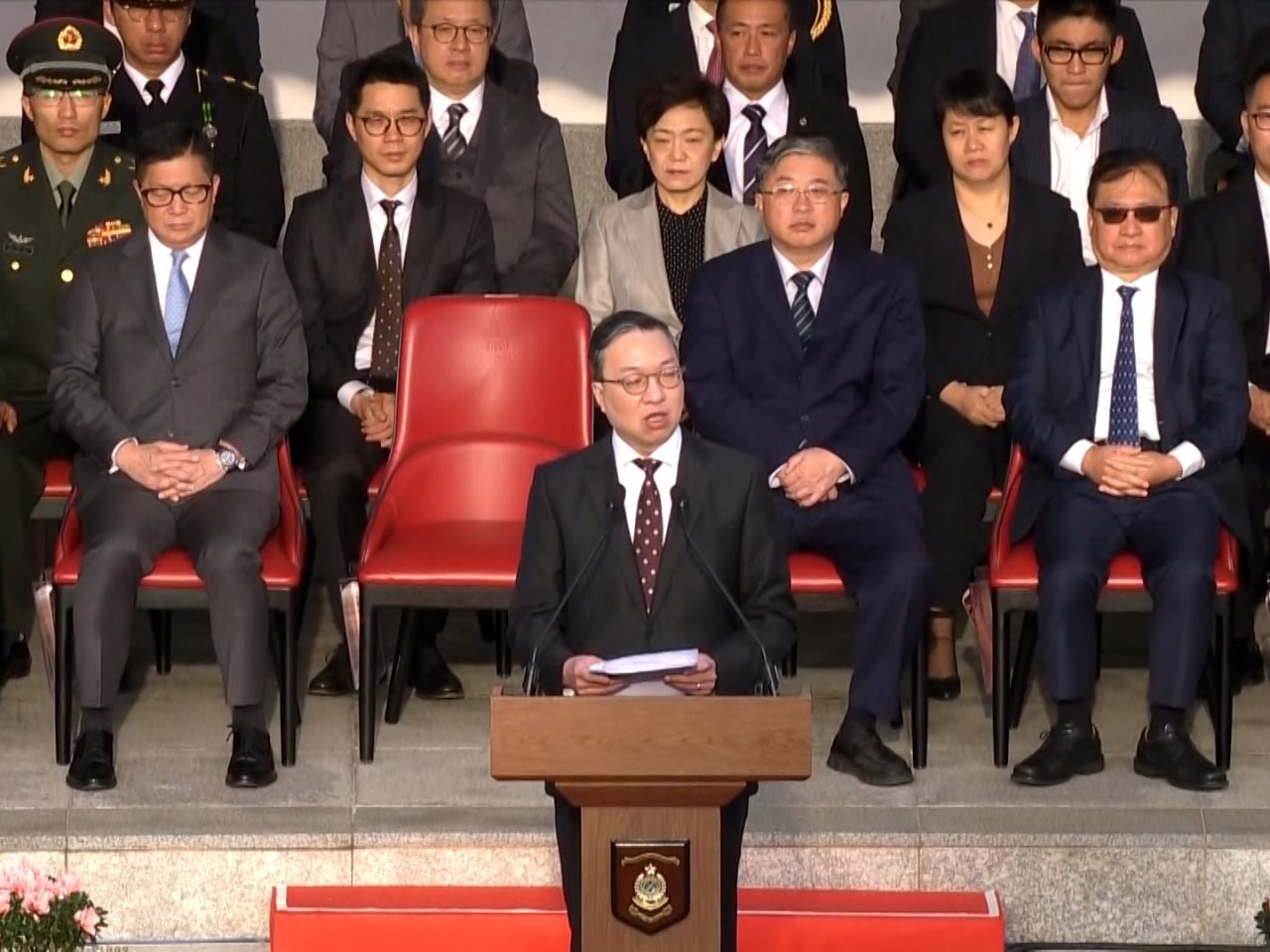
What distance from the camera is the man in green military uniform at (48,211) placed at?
693 centimetres

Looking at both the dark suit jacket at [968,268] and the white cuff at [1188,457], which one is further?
the dark suit jacket at [968,268]

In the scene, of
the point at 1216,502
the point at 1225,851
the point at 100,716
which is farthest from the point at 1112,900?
the point at 100,716

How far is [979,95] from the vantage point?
270 inches

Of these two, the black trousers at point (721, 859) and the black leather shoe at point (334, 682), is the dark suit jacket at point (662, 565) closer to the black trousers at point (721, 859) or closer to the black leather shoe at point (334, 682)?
the black trousers at point (721, 859)

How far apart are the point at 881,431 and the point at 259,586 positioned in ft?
4.69

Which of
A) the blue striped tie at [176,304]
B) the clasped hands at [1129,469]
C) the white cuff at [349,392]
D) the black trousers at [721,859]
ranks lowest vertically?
the black trousers at [721,859]

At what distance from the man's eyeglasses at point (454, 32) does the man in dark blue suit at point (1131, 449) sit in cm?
166

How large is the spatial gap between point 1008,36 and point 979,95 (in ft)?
2.88

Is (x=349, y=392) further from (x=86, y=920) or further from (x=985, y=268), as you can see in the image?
(x=86, y=920)

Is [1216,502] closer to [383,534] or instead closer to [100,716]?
[383,534]

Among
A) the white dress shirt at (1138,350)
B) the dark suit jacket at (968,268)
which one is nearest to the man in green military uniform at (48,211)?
the dark suit jacket at (968,268)

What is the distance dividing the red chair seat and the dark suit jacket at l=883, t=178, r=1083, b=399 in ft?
3.97

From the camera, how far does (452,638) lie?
23.9ft

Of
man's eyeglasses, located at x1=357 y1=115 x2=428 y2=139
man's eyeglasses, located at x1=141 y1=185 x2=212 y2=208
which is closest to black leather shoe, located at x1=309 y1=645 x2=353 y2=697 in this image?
man's eyeglasses, located at x1=141 y1=185 x2=212 y2=208
